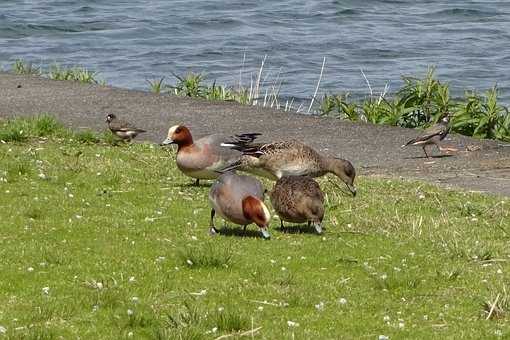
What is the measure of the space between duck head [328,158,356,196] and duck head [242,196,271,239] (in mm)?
2547

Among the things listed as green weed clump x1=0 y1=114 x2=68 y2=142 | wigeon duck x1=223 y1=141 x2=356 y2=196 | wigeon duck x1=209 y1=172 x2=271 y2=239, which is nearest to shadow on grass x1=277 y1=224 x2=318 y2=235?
wigeon duck x1=209 y1=172 x2=271 y2=239

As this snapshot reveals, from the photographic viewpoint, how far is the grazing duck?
35.4 feet

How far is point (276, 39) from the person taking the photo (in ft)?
111

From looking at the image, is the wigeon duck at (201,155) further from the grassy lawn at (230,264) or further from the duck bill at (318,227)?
the duck bill at (318,227)

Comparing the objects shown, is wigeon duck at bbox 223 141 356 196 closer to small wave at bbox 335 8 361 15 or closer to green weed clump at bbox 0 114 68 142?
green weed clump at bbox 0 114 68 142

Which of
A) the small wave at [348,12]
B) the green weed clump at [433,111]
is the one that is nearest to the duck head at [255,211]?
the green weed clump at [433,111]

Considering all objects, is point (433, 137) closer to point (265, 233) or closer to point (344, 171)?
point (344, 171)

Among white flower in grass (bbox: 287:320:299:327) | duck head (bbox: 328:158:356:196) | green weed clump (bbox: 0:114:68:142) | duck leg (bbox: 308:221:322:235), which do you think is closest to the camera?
white flower in grass (bbox: 287:320:299:327)

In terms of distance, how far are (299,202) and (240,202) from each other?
2.05 feet

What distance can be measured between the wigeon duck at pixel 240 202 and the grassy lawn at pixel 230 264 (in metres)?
0.20

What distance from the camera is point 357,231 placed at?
36.8ft

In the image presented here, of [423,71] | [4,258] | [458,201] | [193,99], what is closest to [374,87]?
[423,71]

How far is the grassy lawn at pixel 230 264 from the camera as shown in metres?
8.01

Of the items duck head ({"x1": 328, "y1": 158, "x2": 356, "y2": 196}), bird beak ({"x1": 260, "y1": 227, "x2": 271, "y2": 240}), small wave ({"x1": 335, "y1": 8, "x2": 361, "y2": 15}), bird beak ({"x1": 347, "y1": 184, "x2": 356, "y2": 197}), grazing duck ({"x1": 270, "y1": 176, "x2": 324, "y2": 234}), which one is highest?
grazing duck ({"x1": 270, "y1": 176, "x2": 324, "y2": 234})
